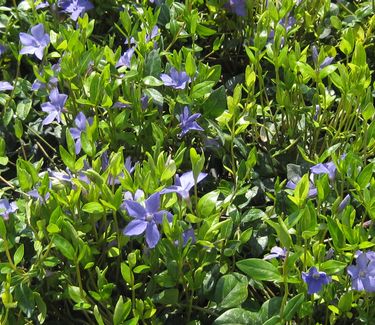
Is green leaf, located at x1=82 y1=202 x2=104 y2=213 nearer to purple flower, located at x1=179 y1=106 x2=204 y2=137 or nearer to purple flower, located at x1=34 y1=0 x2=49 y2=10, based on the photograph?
purple flower, located at x1=179 y1=106 x2=204 y2=137

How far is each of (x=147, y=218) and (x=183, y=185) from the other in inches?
5.4

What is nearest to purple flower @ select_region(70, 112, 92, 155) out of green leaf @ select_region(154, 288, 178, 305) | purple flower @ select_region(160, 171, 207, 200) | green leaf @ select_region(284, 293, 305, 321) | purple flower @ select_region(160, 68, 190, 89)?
purple flower @ select_region(160, 68, 190, 89)

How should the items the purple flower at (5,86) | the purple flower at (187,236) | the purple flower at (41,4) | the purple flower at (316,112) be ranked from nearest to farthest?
1. the purple flower at (187,236)
2. the purple flower at (316,112)
3. the purple flower at (5,86)
4. the purple flower at (41,4)

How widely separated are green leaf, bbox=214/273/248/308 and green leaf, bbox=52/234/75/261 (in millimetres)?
331

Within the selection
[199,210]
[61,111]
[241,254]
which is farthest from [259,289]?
[61,111]

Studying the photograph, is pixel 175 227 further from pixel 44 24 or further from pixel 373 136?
pixel 44 24

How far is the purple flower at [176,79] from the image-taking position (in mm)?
1922

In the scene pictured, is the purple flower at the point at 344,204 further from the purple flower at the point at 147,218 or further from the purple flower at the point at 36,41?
the purple flower at the point at 36,41

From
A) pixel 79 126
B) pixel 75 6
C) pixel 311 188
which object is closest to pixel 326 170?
pixel 311 188

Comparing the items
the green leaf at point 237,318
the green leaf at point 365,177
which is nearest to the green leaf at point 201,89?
the green leaf at point 365,177

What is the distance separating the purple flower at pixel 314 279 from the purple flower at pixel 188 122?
1.71 feet

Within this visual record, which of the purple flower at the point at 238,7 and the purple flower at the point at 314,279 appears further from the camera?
the purple flower at the point at 238,7

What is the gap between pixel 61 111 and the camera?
198 cm

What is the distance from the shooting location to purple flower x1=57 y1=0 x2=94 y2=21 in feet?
7.67
